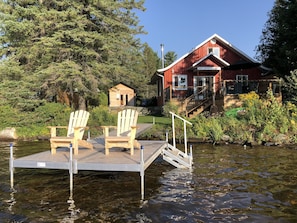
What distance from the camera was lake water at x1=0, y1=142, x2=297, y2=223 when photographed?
5.39 m

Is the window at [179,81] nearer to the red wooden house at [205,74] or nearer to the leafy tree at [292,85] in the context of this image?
the red wooden house at [205,74]

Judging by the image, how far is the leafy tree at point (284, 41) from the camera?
18656 mm

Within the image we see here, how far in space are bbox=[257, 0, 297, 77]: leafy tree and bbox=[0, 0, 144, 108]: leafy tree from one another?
8.98m

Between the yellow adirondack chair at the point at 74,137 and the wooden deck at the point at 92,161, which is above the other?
the yellow adirondack chair at the point at 74,137

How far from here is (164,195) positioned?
259 inches

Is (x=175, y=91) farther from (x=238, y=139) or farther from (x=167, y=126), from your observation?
(x=238, y=139)

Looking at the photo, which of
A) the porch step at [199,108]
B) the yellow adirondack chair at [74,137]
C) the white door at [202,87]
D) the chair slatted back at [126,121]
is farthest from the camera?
the white door at [202,87]

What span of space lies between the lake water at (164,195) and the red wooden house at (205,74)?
11982mm

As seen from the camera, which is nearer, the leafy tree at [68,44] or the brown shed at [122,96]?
the leafy tree at [68,44]

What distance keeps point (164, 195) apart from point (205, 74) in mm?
18733

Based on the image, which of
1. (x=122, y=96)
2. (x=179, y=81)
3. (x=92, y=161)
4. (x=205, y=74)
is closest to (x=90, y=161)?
(x=92, y=161)

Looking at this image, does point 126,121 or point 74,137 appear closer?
point 74,137

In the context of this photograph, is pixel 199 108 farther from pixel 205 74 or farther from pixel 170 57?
pixel 170 57

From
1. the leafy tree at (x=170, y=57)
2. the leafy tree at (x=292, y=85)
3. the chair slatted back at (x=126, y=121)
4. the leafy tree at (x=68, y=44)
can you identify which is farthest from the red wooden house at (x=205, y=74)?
the leafy tree at (x=170, y=57)
